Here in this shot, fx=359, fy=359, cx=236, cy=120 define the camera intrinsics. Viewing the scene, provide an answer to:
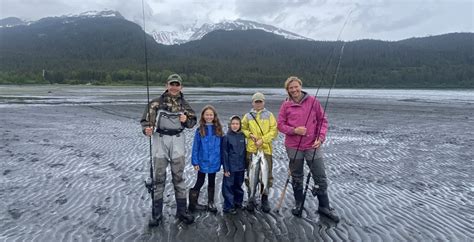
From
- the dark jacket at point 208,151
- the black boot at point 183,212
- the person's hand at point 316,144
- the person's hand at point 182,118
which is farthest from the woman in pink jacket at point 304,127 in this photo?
the black boot at point 183,212

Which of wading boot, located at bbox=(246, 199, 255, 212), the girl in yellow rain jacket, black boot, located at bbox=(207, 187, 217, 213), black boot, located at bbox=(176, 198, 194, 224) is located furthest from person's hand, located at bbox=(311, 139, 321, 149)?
black boot, located at bbox=(176, 198, 194, 224)

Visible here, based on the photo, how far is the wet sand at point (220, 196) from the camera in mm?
5844

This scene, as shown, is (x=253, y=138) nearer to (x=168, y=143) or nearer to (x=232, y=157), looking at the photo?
(x=232, y=157)

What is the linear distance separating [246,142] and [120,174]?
4421 millimetres

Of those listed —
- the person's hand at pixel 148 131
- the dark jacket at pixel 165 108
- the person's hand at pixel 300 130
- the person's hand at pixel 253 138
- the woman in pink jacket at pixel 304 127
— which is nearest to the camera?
the person's hand at pixel 148 131

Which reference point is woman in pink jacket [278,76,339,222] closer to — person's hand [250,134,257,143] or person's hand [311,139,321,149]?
person's hand [311,139,321,149]

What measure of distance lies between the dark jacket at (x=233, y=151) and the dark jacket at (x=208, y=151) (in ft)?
0.39

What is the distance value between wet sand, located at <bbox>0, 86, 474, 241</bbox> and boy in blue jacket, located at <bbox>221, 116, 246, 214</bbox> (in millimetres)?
328

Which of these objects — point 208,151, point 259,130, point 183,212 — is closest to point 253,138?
point 259,130

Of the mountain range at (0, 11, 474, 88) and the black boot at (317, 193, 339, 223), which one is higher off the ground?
the mountain range at (0, 11, 474, 88)

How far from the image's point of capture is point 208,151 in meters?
6.50

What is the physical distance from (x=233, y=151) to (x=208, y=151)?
0.45 m

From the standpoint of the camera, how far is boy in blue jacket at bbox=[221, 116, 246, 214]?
6.50m

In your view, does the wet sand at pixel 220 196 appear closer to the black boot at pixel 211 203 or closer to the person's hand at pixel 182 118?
the black boot at pixel 211 203
